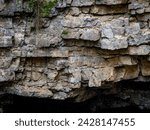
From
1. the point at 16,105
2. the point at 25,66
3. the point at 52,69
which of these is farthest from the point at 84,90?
the point at 16,105

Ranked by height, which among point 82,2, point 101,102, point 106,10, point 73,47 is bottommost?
point 101,102

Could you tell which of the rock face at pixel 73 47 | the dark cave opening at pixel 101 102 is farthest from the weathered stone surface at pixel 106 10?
the dark cave opening at pixel 101 102

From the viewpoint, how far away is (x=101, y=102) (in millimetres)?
7188

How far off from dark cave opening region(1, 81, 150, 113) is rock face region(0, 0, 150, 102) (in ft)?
1.60

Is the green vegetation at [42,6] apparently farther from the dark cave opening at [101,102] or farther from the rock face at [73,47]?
the dark cave opening at [101,102]

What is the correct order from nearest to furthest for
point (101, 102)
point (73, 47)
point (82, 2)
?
1. point (82, 2)
2. point (73, 47)
3. point (101, 102)

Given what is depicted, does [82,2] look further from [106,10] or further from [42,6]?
[42,6]

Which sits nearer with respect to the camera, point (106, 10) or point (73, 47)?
point (106, 10)

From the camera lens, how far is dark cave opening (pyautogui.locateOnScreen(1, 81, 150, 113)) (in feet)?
22.6

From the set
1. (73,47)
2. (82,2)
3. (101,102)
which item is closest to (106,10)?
(82,2)

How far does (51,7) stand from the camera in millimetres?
6008

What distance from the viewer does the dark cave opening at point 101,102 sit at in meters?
6.88

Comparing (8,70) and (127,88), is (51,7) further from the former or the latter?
(127,88)

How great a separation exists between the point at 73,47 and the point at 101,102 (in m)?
1.59
